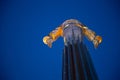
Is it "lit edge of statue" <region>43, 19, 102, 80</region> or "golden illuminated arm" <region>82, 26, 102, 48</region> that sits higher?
"golden illuminated arm" <region>82, 26, 102, 48</region>

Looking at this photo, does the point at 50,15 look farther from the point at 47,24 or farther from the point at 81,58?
the point at 81,58

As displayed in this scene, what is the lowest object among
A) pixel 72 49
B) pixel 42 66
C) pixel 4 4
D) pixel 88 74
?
pixel 88 74

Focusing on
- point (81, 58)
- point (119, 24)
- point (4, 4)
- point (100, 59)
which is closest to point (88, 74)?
point (81, 58)

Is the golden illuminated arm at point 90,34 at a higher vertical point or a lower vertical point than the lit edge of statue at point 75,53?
higher

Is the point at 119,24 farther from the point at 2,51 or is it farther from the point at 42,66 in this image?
the point at 2,51

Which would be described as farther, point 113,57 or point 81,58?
point 113,57

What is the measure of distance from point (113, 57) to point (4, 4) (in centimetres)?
88

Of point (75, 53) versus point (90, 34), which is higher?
point (90, 34)

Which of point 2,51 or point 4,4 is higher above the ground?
point 4,4

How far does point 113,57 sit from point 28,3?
2.38 ft

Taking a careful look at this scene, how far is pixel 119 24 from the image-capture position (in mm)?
1384

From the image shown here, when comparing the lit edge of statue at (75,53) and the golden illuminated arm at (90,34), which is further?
the golden illuminated arm at (90,34)

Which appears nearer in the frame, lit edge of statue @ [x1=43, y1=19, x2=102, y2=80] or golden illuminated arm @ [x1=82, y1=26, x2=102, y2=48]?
lit edge of statue @ [x1=43, y1=19, x2=102, y2=80]

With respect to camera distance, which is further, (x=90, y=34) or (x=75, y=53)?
(x=90, y=34)
